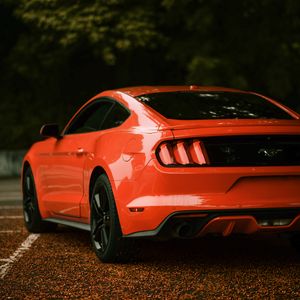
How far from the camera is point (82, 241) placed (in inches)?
339

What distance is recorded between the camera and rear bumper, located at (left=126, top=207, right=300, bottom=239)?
20.4 feet

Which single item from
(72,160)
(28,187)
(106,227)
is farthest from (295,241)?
(28,187)

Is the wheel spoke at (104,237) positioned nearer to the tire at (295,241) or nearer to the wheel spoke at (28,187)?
the tire at (295,241)

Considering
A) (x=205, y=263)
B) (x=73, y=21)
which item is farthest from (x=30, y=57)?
(x=205, y=263)

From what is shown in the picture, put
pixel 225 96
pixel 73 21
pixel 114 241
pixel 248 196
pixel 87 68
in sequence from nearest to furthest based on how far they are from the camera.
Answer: pixel 248 196, pixel 114 241, pixel 225 96, pixel 73 21, pixel 87 68

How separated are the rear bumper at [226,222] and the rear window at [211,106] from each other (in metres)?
0.83

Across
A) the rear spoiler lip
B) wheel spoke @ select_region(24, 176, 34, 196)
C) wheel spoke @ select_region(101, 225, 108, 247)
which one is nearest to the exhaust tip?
the rear spoiler lip

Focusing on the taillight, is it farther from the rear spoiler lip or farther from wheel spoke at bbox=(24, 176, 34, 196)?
wheel spoke at bbox=(24, 176, 34, 196)

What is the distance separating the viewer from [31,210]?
9367mm

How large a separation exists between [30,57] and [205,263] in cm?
1820

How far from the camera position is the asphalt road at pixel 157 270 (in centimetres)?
577

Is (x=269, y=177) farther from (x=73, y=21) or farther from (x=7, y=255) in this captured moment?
(x=73, y=21)

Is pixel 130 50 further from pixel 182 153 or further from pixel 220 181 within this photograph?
pixel 220 181

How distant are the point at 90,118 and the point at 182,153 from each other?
6.95 ft
